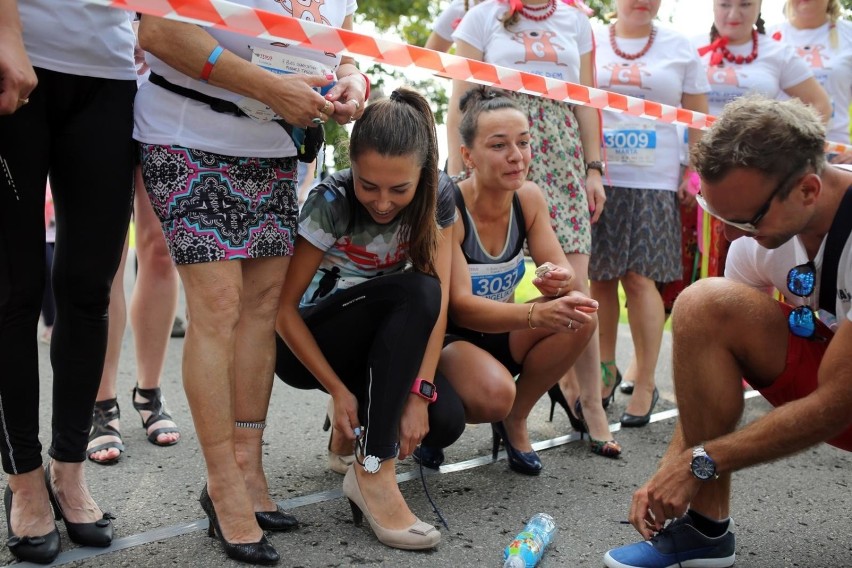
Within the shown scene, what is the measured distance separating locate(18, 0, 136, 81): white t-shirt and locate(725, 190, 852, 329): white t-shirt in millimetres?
1737

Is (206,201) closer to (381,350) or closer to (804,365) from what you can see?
(381,350)

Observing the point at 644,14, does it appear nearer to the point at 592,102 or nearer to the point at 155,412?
the point at 592,102

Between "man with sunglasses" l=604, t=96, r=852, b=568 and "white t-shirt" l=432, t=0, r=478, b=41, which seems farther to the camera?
"white t-shirt" l=432, t=0, r=478, b=41

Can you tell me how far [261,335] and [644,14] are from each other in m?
2.64

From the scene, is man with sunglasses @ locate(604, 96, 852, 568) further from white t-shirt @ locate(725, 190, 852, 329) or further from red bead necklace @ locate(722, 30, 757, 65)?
red bead necklace @ locate(722, 30, 757, 65)

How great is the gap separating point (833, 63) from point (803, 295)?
9.99 ft

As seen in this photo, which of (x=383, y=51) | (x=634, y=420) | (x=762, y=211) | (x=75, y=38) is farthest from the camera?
(x=634, y=420)

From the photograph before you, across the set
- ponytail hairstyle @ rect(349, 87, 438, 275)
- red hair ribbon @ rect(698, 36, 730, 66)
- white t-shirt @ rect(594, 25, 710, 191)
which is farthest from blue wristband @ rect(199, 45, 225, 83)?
red hair ribbon @ rect(698, 36, 730, 66)

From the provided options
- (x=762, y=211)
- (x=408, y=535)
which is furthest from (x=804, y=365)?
(x=408, y=535)

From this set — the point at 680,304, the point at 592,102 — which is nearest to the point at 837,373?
the point at 680,304

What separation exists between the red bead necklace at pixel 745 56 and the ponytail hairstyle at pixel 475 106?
5.39ft

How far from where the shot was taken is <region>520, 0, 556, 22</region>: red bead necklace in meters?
3.79

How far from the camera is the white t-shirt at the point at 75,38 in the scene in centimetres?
219

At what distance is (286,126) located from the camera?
2428 millimetres
